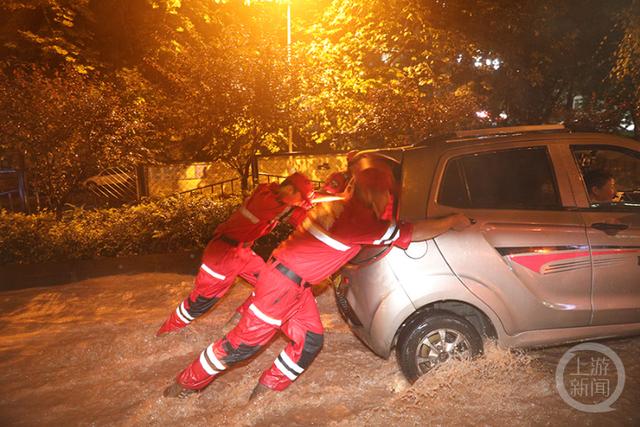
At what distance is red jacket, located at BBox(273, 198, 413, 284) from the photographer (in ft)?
11.1

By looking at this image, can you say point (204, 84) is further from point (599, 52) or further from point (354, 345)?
point (599, 52)

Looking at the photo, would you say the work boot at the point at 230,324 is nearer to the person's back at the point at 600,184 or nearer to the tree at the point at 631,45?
the person's back at the point at 600,184

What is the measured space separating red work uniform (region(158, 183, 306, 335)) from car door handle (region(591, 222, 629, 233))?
2187 millimetres

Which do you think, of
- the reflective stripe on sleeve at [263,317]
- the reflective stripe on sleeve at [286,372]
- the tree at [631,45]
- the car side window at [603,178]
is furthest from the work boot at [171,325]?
the tree at [631,45]

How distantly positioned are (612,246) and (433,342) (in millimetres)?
1412

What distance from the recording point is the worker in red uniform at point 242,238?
405 cm

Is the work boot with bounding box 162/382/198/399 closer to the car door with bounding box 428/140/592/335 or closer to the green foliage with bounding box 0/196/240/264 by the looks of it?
the car door with bounding box 428/140/592/335

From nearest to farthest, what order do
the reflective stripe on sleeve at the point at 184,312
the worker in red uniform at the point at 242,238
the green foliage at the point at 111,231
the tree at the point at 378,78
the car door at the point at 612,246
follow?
the car door at the point at 612,246, the worker in red uniform at the point at 242,238, the reflective stripe on sleeve at the point at 184,312, the green foliage at the point at 111,231, the tree at the point at 378,78

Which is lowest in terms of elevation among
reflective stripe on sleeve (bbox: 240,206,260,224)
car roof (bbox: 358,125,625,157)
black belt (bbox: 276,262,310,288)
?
black belt (bbox: 276,262,310,288)

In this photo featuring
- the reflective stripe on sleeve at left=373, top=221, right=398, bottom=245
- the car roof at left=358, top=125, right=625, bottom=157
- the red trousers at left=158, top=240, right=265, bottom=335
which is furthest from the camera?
the red trousers at left=158, top=240, right=265, bottom=335

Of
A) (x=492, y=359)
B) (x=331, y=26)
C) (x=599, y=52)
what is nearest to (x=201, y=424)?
(x=492, y=359)

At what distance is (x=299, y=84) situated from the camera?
1035 cm

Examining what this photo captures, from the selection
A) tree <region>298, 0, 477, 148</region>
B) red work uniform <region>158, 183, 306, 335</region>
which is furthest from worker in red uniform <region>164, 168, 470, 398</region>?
tree <region>298, 0, 477, 148</region>

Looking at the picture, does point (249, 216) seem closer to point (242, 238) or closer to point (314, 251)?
point (242, 238)
